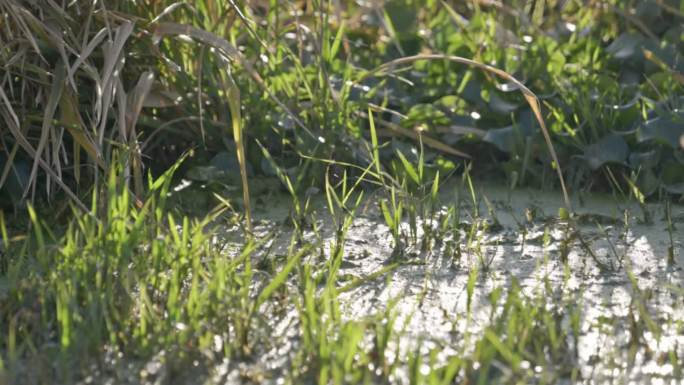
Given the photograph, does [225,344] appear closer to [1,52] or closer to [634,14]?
[1,52]

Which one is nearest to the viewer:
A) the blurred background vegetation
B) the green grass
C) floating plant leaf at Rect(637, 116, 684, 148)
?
the green grass

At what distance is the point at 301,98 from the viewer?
2979 millimetres

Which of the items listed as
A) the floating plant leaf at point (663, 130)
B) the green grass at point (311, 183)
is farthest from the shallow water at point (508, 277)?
the floating plant leaf at point (663, 130)

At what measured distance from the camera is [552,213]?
2.69 m

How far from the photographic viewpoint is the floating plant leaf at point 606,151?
9.21 feet

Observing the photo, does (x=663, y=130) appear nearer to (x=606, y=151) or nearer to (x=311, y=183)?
(x=606, y=151)

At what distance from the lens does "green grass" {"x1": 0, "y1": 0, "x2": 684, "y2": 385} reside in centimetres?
183

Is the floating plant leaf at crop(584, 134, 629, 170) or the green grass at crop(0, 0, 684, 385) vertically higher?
the floating plant leaf at crop(584, 134, 629, 170)

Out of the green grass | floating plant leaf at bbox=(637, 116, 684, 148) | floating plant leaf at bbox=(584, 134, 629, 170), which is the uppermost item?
floating plant leaf at bbox=(637, 116, 684, 148)

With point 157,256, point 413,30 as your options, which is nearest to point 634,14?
point 413,30

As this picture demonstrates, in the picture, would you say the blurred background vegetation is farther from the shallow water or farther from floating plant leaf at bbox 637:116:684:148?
the shallow water

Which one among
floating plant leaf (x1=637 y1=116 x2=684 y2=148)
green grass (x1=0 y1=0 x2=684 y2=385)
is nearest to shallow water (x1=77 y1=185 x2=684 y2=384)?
green grass (x1=0 y1=0 x2=684 y2=385)

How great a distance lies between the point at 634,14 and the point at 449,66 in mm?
687

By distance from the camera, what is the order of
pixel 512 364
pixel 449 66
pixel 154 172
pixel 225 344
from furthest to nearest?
pixel 449 66
pixel 154 172
pixel 225 344
pixel 512 364
